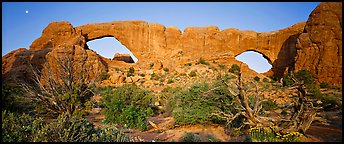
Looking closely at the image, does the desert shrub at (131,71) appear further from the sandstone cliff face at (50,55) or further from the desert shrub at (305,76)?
the desert shrub at (305,76)

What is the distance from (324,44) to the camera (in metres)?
23.3

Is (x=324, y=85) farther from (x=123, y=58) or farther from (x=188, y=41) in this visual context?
(x=123, y=58)

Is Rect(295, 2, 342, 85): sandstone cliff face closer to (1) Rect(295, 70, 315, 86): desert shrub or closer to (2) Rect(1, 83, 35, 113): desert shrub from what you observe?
(1) Rect(295, 70, 315, 86): desert shrub

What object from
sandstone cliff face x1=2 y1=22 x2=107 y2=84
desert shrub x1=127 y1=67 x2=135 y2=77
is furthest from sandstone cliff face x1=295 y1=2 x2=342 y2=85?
sandstone cliff face x1=2 y1=22 x2=107 y2=84

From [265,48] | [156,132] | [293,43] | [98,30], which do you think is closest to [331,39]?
[293,43]

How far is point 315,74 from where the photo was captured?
935 inches

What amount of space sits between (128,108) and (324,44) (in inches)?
942

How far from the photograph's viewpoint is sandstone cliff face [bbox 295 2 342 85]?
22.5m

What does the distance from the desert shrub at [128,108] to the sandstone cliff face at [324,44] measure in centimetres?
2144

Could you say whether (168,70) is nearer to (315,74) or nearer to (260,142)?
(315,74)

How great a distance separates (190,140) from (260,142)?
1805 millimetres

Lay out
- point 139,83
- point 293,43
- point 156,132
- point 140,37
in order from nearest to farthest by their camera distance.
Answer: point 156,132 → point 139,83 → point 293,43 → point 140,37

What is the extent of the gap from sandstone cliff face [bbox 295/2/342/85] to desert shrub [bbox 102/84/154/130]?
21.4 metres

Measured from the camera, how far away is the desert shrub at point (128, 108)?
8.45 metres
